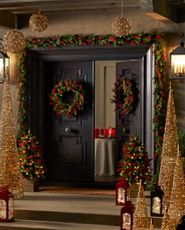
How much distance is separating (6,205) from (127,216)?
1.64m

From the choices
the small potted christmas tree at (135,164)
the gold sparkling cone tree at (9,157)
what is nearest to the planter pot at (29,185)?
the gold sparkling cone tree at (9,157)

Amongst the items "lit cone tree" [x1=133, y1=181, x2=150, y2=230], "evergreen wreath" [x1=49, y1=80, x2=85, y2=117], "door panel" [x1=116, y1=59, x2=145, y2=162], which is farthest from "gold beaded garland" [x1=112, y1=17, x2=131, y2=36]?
"lit cone tree" [x1=133, y1=181, x2=150, y2=230]

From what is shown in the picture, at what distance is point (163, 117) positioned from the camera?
9.61 meters

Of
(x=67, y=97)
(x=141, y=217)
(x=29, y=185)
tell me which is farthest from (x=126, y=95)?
(x=141, y=217)

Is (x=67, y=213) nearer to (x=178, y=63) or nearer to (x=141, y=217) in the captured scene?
(x=178, y=63)

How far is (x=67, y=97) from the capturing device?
1045 centimetres

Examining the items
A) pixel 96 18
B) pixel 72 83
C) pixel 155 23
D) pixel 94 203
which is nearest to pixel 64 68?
pixel 72 83

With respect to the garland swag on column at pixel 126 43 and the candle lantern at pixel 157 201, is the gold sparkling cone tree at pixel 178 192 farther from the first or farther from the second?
the garland swag on column at pixel 126 43

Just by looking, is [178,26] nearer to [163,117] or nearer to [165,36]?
[165,36]

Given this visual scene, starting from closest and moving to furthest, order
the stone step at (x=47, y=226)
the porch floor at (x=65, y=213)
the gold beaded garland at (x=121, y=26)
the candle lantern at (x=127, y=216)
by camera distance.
→ the candle lantern at (x=127, y=216), the stone step at (x=47, y=226), the porch floor at (x=65, y=213), the gold beaded garland at (x=121, y=26)

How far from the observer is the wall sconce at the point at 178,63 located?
8.98 meters

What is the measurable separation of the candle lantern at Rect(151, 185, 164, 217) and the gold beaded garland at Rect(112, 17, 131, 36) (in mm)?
2635

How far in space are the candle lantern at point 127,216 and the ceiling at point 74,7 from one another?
2.64 metres

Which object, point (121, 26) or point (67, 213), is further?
point (121, 26)
